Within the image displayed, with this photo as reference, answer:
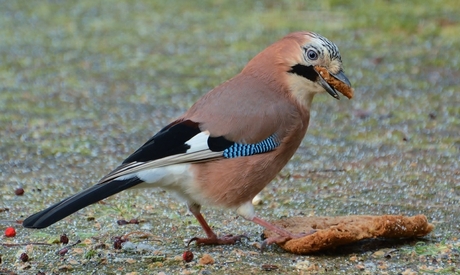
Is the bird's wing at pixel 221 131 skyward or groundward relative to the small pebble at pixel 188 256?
skyward

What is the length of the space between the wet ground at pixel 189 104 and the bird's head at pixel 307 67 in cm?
82

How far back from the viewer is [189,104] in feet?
23.9

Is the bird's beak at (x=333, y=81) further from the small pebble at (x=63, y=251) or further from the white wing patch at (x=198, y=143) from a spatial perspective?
the small pebble at (x=63, y=251)

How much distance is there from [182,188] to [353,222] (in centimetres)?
87

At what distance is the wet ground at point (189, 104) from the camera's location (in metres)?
4.10

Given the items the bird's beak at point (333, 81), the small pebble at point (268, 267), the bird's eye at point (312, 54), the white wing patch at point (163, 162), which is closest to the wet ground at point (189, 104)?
the small pebble at point (268, 267)

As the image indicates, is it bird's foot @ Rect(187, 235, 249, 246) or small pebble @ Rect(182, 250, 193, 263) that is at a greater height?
small pebble @ Rect(182, 250, 193, 263)

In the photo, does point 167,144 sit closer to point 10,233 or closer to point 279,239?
point 279,239

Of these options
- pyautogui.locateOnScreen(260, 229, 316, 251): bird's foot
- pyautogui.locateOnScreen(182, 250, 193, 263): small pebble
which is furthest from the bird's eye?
pyautogui.locateOnScreen(182, 250, 193, 263): small pebble

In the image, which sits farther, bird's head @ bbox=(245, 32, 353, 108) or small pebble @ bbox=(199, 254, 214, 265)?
bird's head @ bbox=(245, 32, 353, 108)

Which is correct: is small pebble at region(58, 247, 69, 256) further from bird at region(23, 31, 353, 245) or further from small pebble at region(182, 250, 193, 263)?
small pebble at region(182, 250, 193, 263)

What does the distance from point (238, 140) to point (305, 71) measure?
1.79 feet

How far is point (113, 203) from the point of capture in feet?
16.9

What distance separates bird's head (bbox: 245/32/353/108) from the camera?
4359 millimetres
